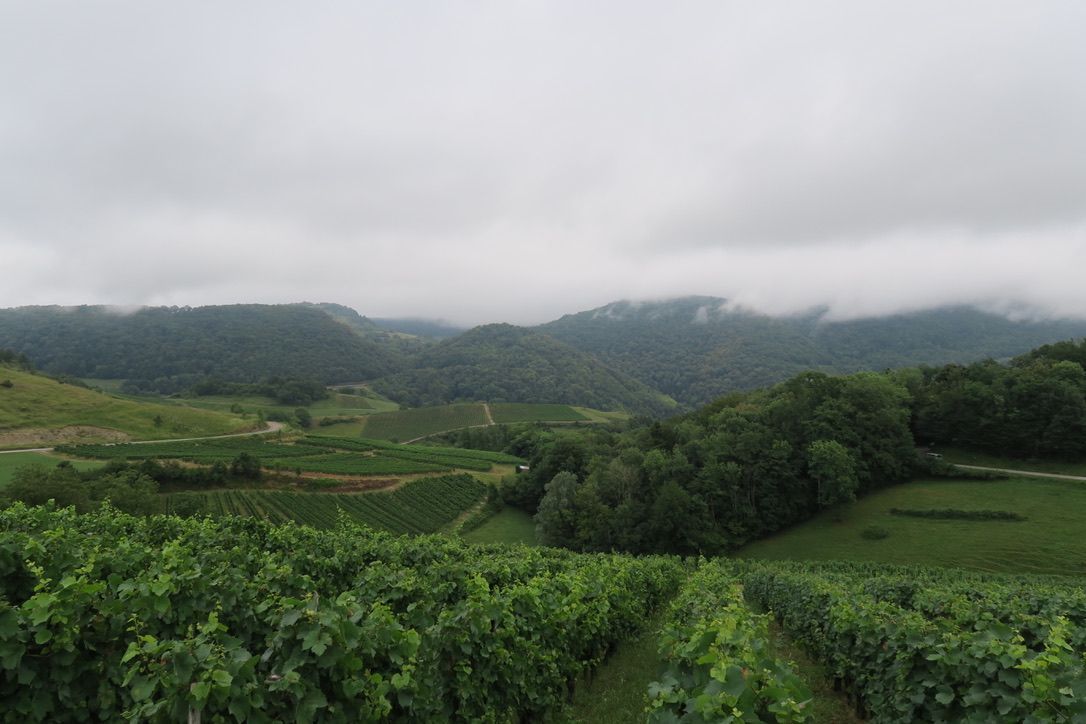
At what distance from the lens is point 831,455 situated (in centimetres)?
4609

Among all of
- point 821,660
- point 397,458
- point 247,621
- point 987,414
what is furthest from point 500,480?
point 247,621

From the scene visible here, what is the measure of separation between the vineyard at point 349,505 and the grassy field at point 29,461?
17.6 metres

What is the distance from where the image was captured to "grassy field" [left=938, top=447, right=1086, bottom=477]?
47.3m

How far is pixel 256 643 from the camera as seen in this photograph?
21.3 ft

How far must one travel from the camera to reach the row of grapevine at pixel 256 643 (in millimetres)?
4320

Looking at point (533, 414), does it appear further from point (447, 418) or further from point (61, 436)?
point (61, 436)

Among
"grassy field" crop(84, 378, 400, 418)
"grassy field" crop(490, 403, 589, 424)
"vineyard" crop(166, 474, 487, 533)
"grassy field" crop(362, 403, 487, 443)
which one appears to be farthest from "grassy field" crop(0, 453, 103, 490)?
"grassy field" crop(490, 403, 589, 424)

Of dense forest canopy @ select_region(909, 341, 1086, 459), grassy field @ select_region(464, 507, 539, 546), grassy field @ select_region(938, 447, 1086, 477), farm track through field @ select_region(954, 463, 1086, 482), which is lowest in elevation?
grassy field @ select_region(464, 507, 539, 546)

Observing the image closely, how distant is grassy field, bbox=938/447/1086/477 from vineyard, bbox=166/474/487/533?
57745 millimetres

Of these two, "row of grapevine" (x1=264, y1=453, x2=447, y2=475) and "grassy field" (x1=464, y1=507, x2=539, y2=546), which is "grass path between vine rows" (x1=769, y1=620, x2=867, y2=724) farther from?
"row of grapevine" (x1=264, y1=453, x2=447, y2=475)

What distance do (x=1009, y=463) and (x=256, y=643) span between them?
68491 mm

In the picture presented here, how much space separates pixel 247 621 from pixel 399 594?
9.82 feet

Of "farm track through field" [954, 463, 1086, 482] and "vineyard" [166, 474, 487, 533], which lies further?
"vineyard" [166, 474, 487, 533]

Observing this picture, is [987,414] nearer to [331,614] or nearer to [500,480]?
[500,480]
